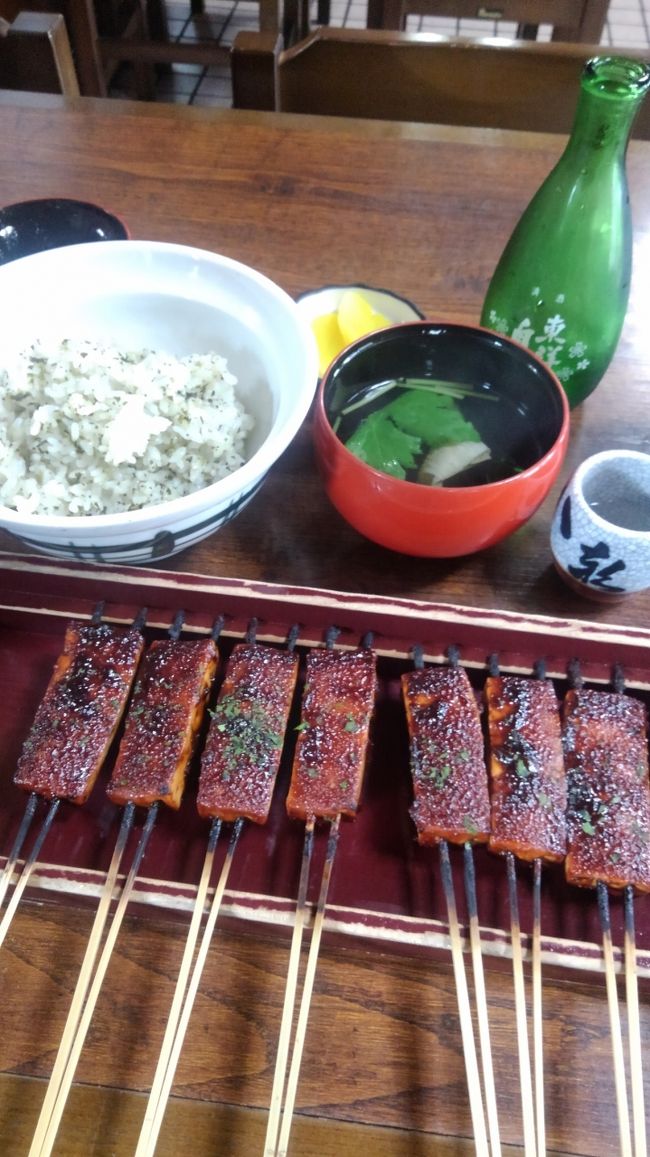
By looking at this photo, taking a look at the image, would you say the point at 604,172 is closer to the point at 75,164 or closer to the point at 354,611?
the point at 354,611

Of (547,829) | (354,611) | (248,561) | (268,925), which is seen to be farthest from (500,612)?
(268,925)

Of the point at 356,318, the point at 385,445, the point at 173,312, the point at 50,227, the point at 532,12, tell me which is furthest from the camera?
the point at 532,12

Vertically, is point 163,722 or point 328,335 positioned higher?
point 328,335

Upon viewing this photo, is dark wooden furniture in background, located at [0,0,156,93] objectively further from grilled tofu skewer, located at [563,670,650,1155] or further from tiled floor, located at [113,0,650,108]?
grilled tofu skewer, located at [563,670,650,1155]

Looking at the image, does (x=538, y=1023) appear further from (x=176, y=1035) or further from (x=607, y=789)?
(x=176, y=1035)

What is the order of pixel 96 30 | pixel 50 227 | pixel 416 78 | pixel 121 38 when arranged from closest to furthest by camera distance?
pixel 50 227, pixel 416 78, pixel 96 30, pixel 121 38

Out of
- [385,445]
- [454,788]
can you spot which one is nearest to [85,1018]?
[454,788]

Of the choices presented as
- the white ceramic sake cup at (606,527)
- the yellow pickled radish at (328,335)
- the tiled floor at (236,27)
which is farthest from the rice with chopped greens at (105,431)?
the tiled floor at (236,27)

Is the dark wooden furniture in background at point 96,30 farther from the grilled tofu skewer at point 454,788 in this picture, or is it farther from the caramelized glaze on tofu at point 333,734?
the grilled tofu skewer at point 454,788
